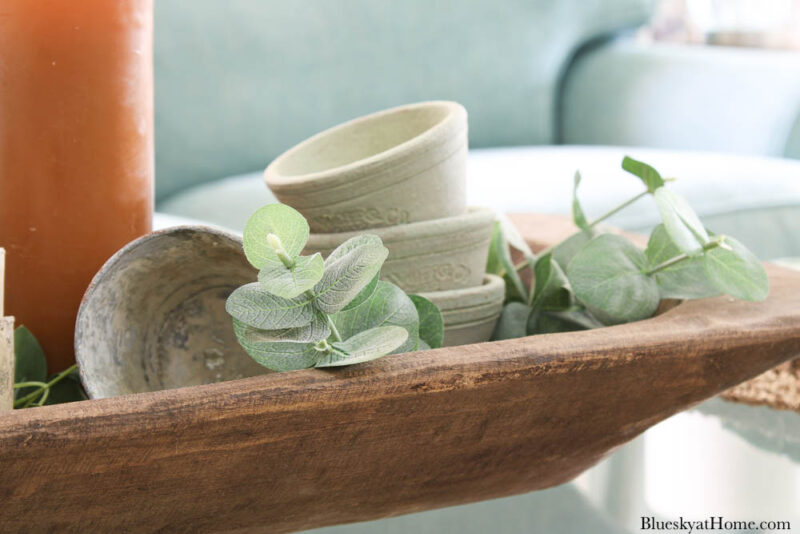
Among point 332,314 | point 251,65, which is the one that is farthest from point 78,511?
point 251,65

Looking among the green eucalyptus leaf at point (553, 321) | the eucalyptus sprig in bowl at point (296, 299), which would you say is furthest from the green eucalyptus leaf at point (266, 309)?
the green eucalyptus leaf at point (553, 321)

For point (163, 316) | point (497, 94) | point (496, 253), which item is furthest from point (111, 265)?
point (497, 94)

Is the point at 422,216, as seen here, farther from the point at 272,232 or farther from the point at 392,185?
the point at 272,232

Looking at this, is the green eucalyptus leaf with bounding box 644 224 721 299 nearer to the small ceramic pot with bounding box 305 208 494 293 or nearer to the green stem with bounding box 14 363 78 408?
the small ceramic pot with bounding box 305 208 494 293

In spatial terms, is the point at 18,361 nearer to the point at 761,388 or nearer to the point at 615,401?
the point at 615,401

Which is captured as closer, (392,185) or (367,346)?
(367,346)

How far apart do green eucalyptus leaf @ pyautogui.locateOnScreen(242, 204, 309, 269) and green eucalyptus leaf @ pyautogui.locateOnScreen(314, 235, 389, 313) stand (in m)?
0.02

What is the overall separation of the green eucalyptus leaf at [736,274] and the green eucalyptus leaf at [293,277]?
23cm

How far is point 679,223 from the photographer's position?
18.3 inches

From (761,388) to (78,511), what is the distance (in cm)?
41

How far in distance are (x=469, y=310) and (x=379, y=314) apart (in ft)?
0.39

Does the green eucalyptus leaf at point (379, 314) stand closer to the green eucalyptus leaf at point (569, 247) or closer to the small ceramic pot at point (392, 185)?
the small ceramic pot at point (392, 185)

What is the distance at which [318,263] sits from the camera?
350 mm

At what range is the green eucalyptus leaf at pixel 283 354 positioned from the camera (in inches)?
14.4
